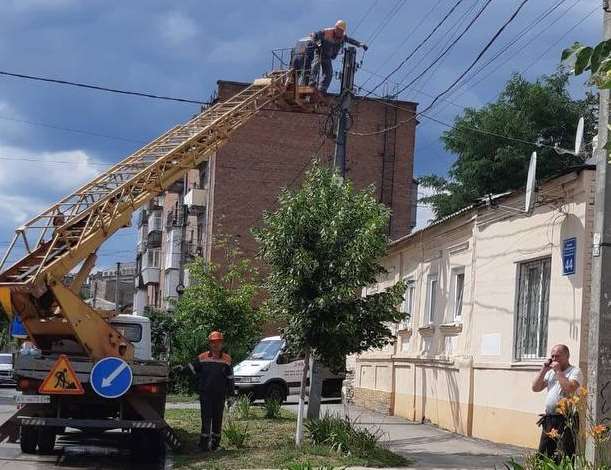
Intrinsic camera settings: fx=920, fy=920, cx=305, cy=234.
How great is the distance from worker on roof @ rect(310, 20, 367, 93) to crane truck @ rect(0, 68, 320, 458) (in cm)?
544

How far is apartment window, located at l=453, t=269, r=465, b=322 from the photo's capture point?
17.3 metres

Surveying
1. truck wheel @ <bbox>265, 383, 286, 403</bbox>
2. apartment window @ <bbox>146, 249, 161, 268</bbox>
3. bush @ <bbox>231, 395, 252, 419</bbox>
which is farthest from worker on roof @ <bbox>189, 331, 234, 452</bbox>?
apartment window @ <bbox>146, 249, 161, 268</bbox>

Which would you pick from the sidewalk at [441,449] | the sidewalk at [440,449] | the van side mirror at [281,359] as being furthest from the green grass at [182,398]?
the sidewalk at [441,449]

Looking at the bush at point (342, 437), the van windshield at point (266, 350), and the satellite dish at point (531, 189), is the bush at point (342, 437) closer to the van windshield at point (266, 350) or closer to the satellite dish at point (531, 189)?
the satellite dish at point (531, 189)

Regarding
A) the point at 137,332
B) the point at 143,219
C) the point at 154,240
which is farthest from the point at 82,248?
the point at 143,219

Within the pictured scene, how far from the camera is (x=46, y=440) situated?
13.2 metres

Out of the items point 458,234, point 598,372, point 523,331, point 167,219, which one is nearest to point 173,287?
point 167,219

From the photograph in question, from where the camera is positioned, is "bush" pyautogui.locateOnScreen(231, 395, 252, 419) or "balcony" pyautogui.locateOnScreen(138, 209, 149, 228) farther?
"balcony" pyautogui.locateOnScreen(138, 209, 149, 228)

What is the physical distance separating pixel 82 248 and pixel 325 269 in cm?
346

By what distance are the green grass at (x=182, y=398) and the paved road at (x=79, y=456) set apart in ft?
30.3

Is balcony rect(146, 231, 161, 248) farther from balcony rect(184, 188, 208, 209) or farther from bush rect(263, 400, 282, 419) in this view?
bush rect(263, 400, 282, 419)

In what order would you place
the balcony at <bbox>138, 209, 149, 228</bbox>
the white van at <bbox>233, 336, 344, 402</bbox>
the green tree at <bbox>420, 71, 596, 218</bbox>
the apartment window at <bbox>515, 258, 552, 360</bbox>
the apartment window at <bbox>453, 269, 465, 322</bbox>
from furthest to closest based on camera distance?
1. the balcony at <bbox>138, 209, 149, 228</bbox>
2. the green tree at <bbox>420, 71, 596, 218</bbox>
3. the white van at <bbox>233, 336, 344, 402</bbox>
4. the apartment window at <bbox>453, 269, 465, 322</bbox>
5. the apartment window at <bbox>515, 258, 552, 360</bbox>

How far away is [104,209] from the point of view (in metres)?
13.5

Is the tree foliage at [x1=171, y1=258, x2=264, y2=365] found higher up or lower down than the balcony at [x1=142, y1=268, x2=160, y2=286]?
lower down
